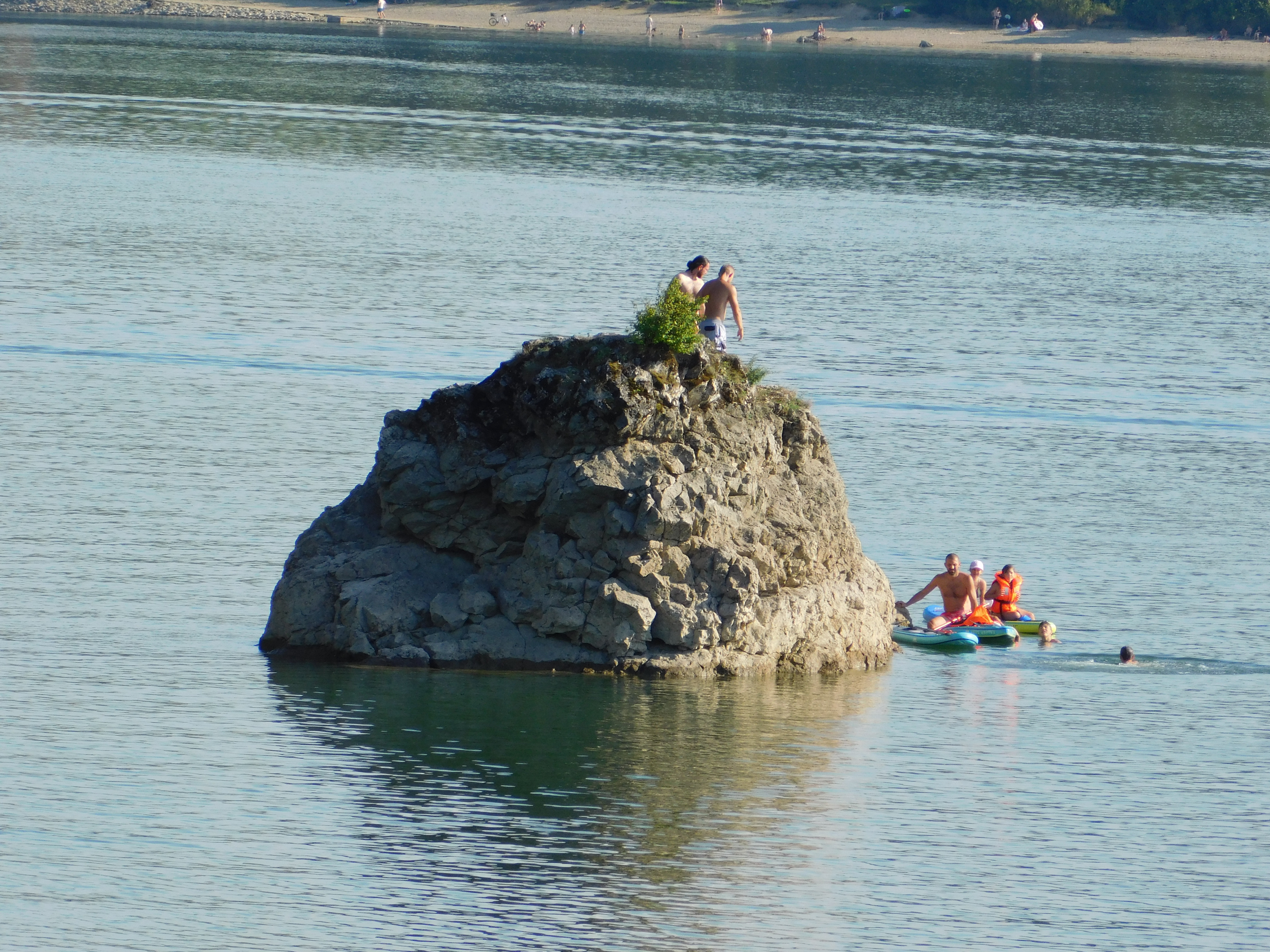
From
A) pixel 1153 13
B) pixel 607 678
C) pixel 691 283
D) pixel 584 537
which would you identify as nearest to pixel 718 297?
pixel 691 283

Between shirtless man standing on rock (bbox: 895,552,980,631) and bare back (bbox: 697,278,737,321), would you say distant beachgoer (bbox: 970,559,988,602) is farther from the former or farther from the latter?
bare back (bbox: 697,278,737,321)

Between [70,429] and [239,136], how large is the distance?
53689mm

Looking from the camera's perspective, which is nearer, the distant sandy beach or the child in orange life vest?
the child in orange life vest

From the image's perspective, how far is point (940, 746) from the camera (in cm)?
2153

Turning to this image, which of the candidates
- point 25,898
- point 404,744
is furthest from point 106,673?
point 25,898

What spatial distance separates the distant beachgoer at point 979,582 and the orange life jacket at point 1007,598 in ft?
0.57

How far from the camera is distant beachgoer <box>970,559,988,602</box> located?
27.2 meters

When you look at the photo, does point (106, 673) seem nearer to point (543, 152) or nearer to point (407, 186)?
point (407, 186)

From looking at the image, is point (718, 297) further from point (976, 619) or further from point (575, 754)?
point (575, 754)

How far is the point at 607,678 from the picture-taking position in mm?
22828

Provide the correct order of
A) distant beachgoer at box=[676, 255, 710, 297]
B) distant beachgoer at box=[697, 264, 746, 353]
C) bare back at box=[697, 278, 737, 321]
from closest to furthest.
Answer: distant beachgoer at box=[676, 255, 710, 297]
distant beachgoer at box=[697, 264, 746, 353]
bare back at box=[697, 278, 737, 321]

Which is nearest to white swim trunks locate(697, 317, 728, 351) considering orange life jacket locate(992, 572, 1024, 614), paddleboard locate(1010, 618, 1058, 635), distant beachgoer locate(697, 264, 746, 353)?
distant beachgoer locate(697, 264, 746, 353)

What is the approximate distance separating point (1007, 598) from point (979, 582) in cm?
57

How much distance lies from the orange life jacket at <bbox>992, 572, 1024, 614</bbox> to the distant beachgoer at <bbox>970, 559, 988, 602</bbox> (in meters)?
0.17
